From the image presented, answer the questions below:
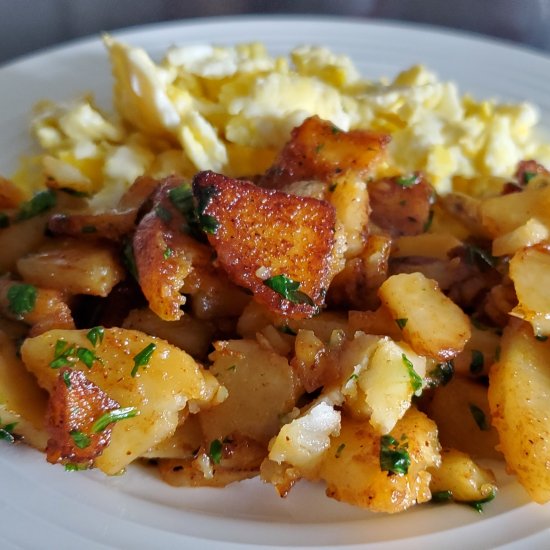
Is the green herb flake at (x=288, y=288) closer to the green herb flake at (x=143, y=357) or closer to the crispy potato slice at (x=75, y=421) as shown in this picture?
the green herb flake at (x=143, y=357)

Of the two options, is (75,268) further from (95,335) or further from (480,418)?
(480,418)

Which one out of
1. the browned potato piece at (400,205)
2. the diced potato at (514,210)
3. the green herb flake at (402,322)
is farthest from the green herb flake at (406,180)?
the green herb flake at (402,322)

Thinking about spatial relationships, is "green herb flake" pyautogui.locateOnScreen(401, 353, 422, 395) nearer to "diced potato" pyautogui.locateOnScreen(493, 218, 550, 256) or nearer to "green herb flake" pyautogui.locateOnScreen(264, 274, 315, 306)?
"green herb flake" pyautogui.locateOnScreen(264, 274, 315, 306)

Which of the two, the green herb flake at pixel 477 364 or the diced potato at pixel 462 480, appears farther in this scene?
the green herb flake at pixel 477 364

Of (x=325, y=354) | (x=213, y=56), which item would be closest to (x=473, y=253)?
(x=325, y=354)

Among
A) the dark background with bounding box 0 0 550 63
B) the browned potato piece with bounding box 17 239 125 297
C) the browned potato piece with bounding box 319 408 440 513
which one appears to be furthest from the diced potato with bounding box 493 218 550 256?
the dark background with bounding box 0 0 550 63

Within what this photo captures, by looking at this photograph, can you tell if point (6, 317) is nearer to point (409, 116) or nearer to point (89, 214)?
point (89, 214)
